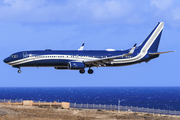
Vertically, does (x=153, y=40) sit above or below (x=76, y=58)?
above

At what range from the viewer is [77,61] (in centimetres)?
6706

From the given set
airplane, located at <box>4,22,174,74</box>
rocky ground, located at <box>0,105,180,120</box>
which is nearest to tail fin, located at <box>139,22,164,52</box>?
airplane, located at <box>4,22,174,74</box>

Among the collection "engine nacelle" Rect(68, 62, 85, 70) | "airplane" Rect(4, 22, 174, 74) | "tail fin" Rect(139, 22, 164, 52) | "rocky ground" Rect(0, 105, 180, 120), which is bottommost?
"rocky ground" Rect(0, 105, 180, 120)

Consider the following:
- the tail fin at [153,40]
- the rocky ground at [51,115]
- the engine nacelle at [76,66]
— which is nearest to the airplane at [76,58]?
the engine nacelle at [76,66]

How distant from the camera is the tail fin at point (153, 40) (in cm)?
7739

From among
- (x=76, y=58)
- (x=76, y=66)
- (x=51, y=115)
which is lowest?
(x=51, y=115)

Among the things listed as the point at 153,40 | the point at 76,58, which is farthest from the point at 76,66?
the point at 153,40

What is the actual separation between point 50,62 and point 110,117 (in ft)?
57.3

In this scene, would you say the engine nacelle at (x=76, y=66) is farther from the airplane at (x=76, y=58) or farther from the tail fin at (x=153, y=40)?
the tail fin at (x=153, y=40)

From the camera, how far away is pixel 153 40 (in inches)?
3115

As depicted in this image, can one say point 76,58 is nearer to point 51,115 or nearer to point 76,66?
point 76,66

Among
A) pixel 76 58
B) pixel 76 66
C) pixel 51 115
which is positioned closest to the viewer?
pixel 51 115

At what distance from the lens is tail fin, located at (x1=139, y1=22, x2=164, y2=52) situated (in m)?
77.4

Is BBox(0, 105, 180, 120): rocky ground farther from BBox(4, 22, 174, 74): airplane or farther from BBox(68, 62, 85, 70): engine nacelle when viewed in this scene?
BBox(68, 62, 85, 70): engine nacelle
